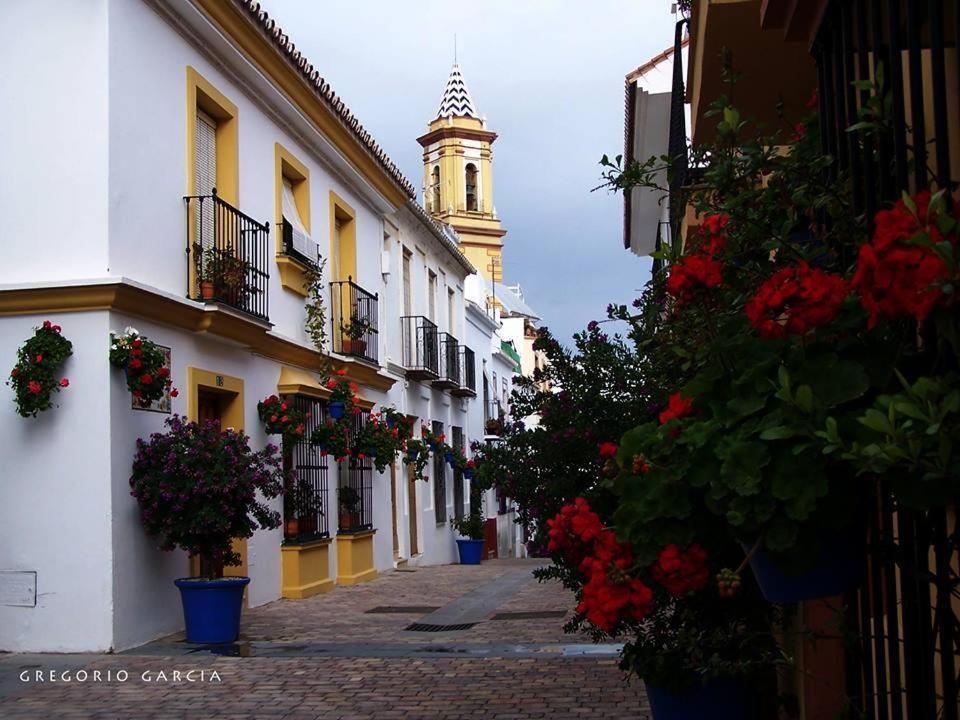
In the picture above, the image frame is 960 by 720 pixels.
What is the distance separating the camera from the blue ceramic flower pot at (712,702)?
17.9 feet

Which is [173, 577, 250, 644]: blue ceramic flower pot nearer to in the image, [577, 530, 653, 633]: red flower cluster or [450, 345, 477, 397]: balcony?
[577, 530, 653, 633]: red flower cluster

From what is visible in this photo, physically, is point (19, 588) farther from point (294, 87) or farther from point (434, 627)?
point (294, 87)

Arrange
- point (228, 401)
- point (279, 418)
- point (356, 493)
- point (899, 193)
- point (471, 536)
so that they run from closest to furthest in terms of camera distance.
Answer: point (899, 193), point (228, 401), point (279, 418), point (356, 493), point (471, 536)

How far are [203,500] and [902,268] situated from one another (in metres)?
8.44

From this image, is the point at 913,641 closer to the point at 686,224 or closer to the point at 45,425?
the point at 45,425

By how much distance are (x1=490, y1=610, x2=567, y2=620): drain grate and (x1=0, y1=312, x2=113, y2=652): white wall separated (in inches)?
175

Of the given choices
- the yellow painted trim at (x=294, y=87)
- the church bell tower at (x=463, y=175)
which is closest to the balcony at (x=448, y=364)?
the yellow painted trim at (x=294, y=87)

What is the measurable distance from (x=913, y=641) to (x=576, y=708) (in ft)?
14.8

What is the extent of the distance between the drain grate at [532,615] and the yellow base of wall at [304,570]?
118 inches

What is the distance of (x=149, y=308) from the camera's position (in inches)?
416

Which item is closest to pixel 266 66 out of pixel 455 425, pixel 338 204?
pixel 338 204

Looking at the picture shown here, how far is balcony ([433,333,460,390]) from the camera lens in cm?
2474

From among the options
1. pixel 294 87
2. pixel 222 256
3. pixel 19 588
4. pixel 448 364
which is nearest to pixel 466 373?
pixel 448 364
